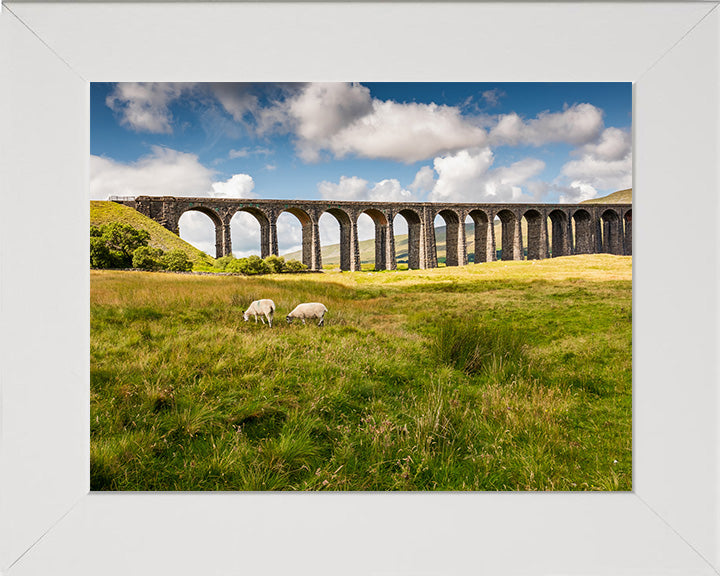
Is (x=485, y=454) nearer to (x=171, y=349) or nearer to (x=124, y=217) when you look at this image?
(x=171, y=349)

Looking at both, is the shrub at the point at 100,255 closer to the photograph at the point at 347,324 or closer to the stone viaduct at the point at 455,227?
the photograph at the point at 347,324

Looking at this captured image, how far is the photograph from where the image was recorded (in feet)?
8.17

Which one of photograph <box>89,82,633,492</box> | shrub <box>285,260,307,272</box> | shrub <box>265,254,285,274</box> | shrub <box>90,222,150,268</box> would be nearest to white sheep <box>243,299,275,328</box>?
photograph <box>89,82,633,492</box>

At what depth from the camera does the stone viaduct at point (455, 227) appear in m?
18.7

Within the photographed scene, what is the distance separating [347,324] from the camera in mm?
5289

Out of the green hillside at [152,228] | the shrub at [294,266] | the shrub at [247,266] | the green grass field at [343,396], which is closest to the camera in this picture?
the green grass field at [343,396]

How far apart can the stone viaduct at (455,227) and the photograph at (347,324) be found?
27.5ft

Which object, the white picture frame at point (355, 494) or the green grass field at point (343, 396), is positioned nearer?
the white picture frame at point (355, 494)

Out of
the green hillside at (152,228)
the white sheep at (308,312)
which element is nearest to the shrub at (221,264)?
the green hillside at (152,228)

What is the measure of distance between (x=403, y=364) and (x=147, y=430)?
2.41 m

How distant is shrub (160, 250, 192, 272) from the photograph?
0.04 metres

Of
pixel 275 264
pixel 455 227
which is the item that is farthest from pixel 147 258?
pixel 455 227

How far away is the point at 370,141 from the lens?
6473 mm
